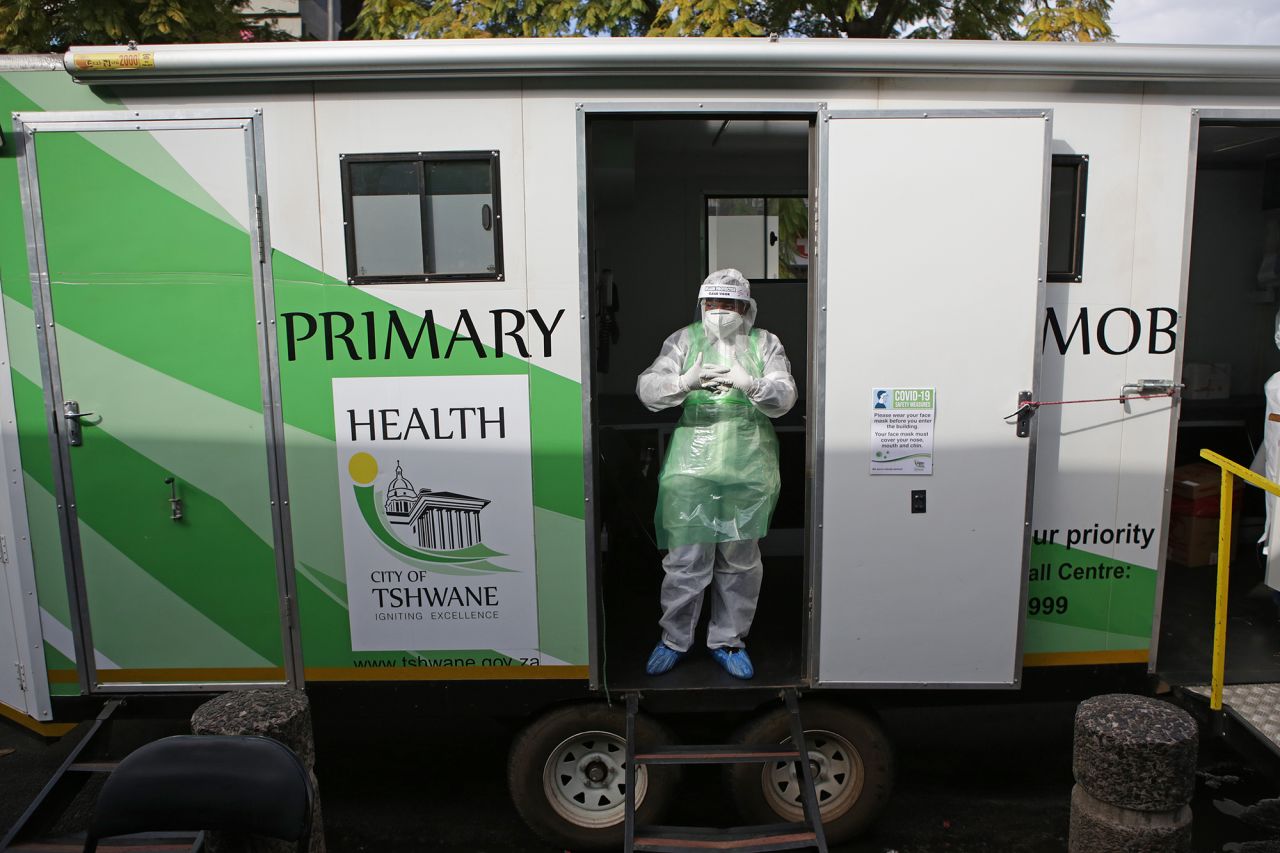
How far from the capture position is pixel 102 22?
637 centimetres

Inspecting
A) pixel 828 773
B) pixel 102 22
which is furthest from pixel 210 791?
pixel 102 22

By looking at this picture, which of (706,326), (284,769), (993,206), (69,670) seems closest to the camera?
(284,769)

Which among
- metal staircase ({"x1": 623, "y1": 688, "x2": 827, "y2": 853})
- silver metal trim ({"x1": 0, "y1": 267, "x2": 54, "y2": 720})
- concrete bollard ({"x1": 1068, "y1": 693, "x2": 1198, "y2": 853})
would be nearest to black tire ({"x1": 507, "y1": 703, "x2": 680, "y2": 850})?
metal staircase ({"x1": 623, "y1": 688, "x2": 827, "y2": 853})

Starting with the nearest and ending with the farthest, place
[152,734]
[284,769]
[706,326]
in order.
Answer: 1. [284,769]
2. [706,326]
3. [152,734]

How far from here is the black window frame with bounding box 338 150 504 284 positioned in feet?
9.49

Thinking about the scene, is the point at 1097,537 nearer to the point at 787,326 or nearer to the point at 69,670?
the point at 787,326

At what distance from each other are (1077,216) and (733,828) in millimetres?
2457

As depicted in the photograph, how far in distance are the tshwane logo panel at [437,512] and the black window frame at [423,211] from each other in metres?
0.35

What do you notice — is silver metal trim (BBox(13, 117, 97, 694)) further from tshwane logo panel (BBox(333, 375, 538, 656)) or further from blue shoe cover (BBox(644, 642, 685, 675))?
blue shoe cover (BBox(644, 642, 685, 675))

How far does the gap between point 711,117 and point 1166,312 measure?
5.80ft

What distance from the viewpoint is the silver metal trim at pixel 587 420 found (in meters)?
2.89

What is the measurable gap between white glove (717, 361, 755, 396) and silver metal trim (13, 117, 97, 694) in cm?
242

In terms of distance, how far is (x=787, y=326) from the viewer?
6.14 m

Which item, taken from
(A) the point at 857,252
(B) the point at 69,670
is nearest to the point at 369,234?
(A) the point at 857,252
